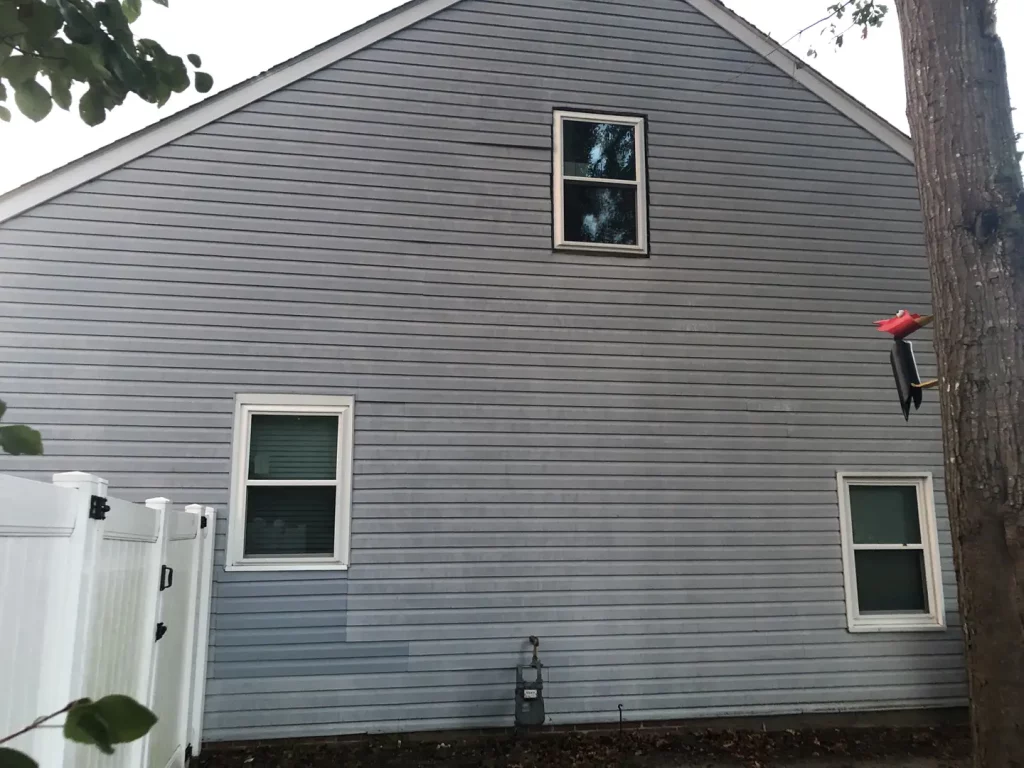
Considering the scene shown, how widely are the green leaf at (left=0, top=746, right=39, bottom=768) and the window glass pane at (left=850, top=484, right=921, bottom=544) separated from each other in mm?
6556

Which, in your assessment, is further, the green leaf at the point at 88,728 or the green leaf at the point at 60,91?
the green leaf at the point at 60,91

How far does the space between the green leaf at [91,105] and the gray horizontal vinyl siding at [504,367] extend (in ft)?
11.7

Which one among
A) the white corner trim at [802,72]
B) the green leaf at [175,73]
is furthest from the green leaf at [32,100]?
the white corner trim at [802,72]

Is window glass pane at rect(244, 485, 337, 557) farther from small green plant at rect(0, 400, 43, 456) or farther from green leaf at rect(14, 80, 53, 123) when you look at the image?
small green plant at rect(0, 400, 43, 456)

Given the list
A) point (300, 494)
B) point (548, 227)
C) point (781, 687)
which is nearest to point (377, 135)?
point (548, 227)

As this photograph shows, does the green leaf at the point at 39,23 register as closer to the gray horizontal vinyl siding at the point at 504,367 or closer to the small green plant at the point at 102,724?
the small green plant at the point at 102,724

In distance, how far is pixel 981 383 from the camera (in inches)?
104

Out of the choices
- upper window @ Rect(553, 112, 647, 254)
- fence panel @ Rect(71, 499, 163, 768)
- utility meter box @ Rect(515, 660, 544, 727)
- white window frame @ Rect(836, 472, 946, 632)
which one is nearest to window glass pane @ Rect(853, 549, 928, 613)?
white window frame @ Rect(836, 472, 946, 632)

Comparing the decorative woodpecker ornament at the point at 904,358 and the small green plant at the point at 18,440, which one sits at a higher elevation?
the decorative woodpecker ornament at the point at 904,358

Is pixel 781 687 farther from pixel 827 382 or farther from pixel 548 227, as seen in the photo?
pixel 548 227

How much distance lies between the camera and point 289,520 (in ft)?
18.4

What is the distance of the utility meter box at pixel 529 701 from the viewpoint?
528 centimetres

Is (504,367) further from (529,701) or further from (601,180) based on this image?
(529,701)

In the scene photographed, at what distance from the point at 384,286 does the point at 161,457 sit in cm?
218
